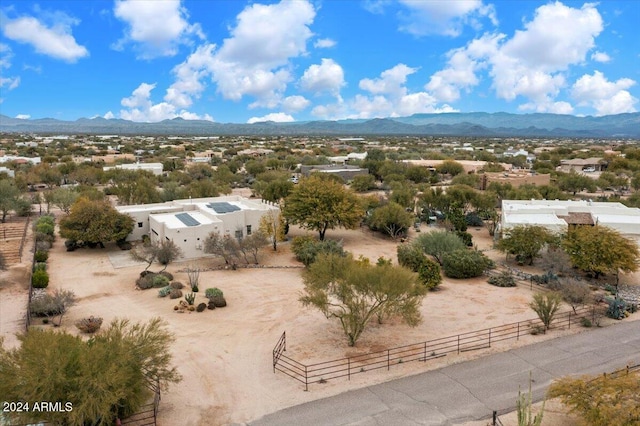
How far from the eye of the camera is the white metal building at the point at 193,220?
35.6 m

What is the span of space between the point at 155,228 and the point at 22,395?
2637 centimetres

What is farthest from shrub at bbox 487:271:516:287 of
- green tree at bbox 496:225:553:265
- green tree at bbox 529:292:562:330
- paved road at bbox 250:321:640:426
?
paved road at bbox 250:321:640:426

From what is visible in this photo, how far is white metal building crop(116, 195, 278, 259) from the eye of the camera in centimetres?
3562

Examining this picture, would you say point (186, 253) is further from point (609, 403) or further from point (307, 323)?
point (609, 403)

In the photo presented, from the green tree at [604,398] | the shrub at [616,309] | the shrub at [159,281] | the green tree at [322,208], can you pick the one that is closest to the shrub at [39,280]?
the shrub at [159,281]

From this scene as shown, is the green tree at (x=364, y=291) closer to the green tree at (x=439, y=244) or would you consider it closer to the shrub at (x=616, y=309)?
the shrub at (x=616, y=309)

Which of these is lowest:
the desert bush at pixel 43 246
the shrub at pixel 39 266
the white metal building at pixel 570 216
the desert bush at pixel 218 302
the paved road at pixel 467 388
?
the paved road at pixel 467 388

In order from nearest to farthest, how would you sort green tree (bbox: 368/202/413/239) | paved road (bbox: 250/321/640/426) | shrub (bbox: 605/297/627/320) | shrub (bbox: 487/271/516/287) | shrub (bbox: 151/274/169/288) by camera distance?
1. paved road (bbox: 250/321/640/426)
2. shrub (bbox: 605/297/627/320)
3. shrub (bbox: 151/274/169/288)
4. shrub (bbox: 487/271/516/287)
5. green tree (bbox: 368/202/413/239)

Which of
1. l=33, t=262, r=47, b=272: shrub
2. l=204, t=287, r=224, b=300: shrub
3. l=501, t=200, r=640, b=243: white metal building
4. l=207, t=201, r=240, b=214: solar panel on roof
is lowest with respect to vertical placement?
l=204, t=287, r=224, b=300: shrub

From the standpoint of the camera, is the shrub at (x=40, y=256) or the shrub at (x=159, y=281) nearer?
the shrub at (x=159, y=281)

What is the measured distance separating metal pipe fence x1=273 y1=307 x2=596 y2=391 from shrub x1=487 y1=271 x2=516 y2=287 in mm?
6109

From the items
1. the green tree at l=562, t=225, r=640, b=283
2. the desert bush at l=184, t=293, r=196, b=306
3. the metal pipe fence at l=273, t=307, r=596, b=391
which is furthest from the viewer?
the green tree at l=562, t=225, r=640, b=283

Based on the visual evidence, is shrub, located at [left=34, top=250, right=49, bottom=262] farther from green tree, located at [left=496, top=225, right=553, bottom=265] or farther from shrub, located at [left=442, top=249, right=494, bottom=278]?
green tree, located at [left=496, top=225, right=553, bottom=265]

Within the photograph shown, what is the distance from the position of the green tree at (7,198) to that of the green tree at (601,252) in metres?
49.0
